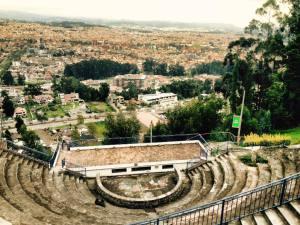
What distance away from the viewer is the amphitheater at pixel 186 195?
32.2 ft

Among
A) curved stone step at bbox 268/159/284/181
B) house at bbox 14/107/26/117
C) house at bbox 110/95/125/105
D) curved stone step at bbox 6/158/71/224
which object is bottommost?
house at bbox 14/107/26/117

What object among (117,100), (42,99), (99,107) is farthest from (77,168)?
(42,99)

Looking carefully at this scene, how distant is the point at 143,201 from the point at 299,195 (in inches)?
300

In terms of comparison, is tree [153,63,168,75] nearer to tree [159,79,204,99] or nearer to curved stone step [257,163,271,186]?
tree [159,79,204,99]

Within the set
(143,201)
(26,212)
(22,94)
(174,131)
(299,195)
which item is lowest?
(22,94)

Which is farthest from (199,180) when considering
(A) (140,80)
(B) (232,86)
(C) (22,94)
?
(A) (140,80)

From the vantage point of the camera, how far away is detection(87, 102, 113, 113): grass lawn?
86.6 meters

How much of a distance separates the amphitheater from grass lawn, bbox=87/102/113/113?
226ft

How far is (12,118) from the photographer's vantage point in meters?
78.1

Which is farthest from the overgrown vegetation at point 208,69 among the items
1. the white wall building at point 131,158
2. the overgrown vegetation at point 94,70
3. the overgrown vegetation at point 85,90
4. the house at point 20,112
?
the white wall building at point 131,158

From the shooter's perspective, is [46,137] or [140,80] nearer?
[46,137]

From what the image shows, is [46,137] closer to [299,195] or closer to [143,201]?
[143,201]

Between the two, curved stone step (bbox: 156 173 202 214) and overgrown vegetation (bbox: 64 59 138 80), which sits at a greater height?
curved stone step (bbox: 156 173 202 214)

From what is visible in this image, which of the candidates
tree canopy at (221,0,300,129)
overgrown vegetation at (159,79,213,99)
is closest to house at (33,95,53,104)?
overgrown vegetation at (159,79,213,99)
